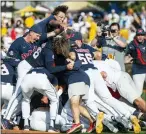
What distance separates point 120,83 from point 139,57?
1608 mm

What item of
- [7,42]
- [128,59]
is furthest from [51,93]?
[7,42]

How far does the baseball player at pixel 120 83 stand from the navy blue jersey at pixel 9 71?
1545 millimetres

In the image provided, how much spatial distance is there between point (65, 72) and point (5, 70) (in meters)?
1.42

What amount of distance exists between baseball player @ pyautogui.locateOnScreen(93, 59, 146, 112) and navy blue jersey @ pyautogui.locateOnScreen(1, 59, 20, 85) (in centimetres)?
155

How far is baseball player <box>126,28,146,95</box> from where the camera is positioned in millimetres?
12512

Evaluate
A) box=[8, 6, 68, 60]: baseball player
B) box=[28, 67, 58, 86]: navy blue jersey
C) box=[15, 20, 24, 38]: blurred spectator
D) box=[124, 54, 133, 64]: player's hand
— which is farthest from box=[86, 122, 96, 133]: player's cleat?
box=[15, 20, 24, 38]: blurred spectator

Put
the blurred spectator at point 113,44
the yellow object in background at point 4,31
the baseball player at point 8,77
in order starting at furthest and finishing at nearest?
the yellow object in background at point 4,31
the blurred spectator at point 113,44
the baseball player at point 8,77

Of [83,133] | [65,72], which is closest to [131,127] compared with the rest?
[83,133]

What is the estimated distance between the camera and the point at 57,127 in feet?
35.3

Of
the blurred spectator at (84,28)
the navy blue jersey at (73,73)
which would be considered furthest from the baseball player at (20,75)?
the blurred spectator at (84,28)

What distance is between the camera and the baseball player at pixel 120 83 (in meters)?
11.3

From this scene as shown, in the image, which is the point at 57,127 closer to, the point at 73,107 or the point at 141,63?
the point at 73,107

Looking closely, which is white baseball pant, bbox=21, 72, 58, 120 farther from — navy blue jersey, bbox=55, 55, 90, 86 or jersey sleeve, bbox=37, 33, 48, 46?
jersey sleeve, bbox=37, 33, 48, 46

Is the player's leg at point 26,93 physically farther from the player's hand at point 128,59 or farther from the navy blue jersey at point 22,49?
the player's hand at point 128,59
